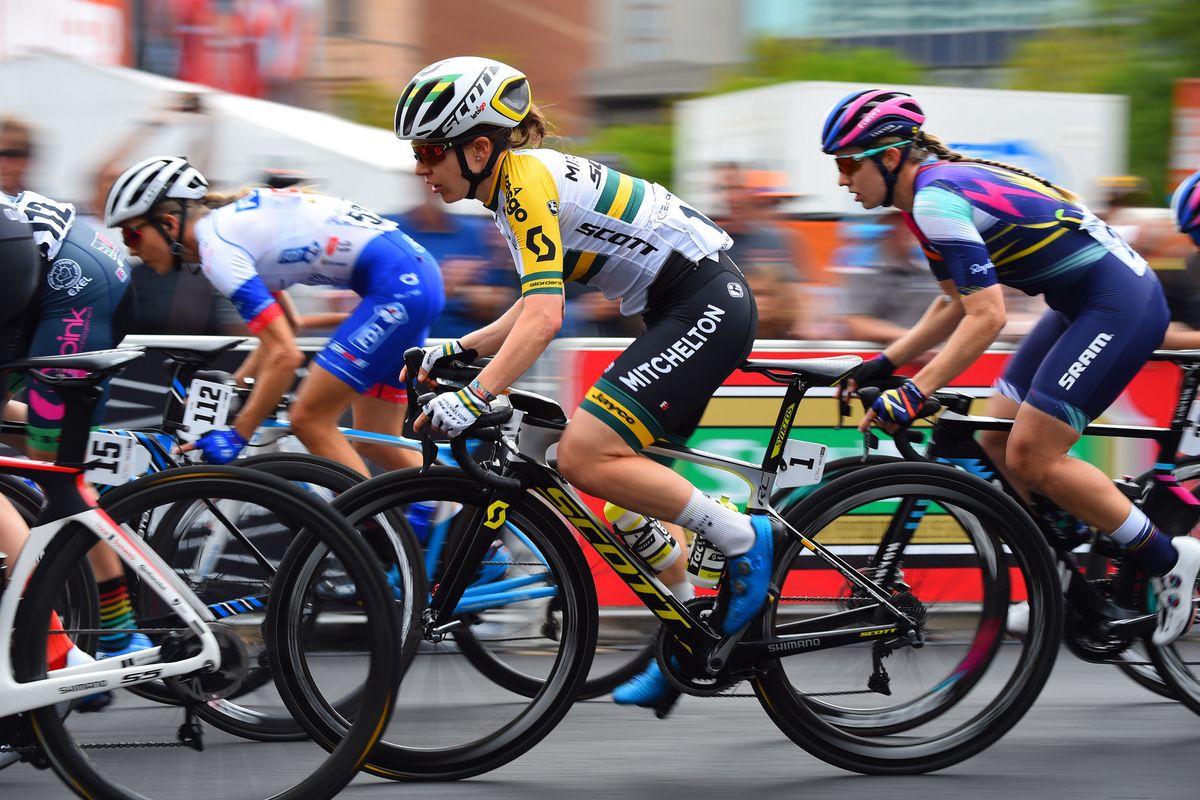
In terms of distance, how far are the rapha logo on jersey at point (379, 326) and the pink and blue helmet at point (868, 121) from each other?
192cm

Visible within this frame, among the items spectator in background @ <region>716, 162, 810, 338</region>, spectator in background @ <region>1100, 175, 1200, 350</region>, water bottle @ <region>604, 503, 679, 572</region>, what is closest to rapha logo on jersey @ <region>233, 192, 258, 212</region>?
water bottle @ <region>604, 503, 679, 572</region>

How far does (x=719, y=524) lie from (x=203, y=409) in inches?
84.1

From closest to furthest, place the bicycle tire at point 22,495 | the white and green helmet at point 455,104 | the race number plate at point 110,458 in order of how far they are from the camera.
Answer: the white and green helmet at point 455,104
the bicycle tire at point 22,495
the race number plate at point 110,458

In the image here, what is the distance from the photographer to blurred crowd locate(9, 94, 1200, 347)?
7.00 metres

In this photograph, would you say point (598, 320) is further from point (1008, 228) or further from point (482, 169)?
point (482, 169)

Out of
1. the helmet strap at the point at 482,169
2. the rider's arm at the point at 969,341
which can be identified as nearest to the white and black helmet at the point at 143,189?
the helmet strap at the point at 482,169

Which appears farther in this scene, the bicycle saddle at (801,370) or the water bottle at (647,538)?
the water bottle at (647,538)

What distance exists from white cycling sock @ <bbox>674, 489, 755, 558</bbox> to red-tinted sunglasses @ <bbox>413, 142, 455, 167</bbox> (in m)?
1.23

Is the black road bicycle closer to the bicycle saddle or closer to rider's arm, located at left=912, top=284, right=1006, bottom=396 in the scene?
the bicycle saddle

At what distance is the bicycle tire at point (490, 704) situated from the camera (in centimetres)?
409

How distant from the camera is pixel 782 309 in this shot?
7.03 metres

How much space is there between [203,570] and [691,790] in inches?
61.9

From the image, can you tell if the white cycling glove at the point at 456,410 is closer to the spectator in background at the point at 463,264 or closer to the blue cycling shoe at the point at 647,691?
the blue cycling shoe at the point at 647,691

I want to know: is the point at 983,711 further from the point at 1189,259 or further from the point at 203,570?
the point at 1189,259
